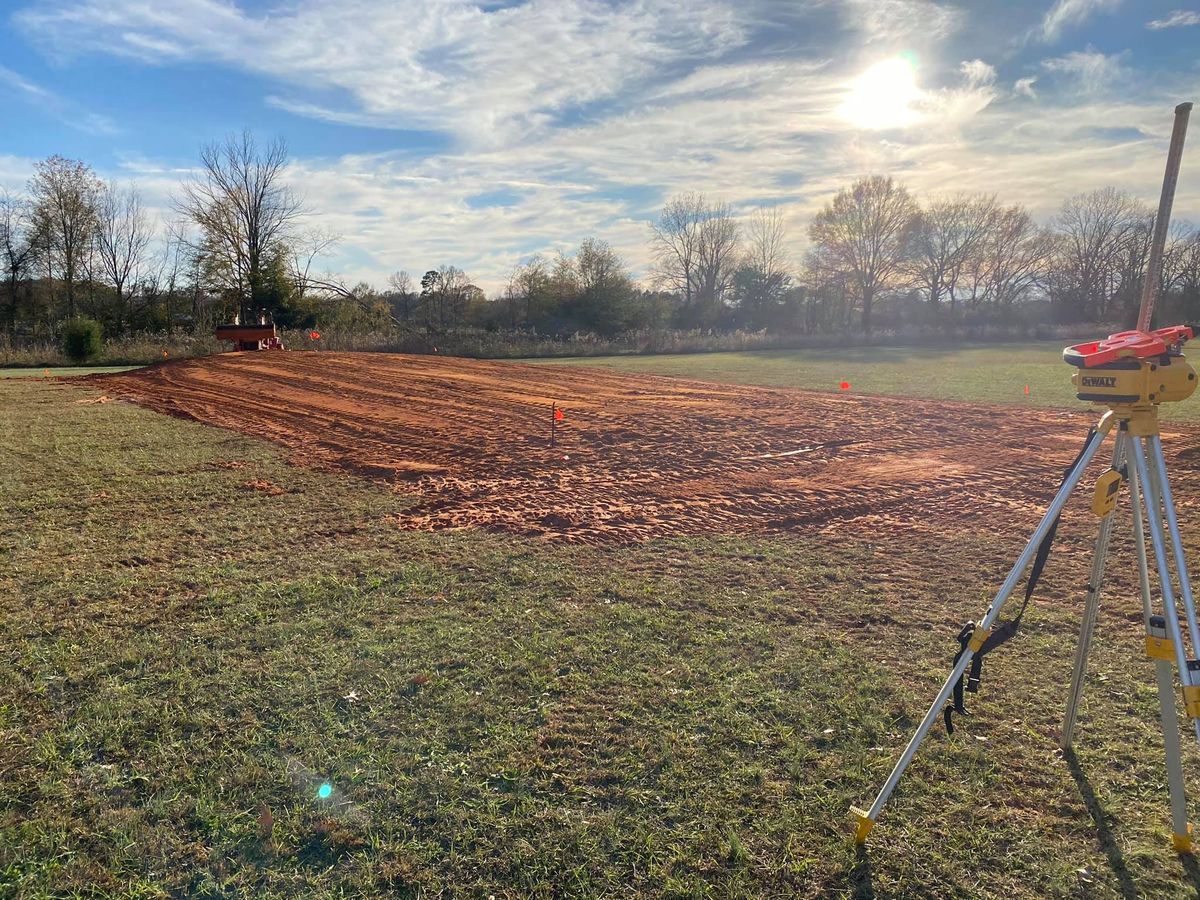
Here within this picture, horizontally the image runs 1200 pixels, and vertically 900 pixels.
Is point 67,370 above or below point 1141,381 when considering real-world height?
below

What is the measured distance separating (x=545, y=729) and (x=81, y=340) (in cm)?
3484

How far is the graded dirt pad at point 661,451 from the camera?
6.67 meters

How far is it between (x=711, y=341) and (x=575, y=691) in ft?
128

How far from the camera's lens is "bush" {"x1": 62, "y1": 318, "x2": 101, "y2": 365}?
2948 cm

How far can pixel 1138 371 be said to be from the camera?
2.11 metres

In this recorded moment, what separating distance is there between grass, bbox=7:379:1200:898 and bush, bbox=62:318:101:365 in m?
30.1

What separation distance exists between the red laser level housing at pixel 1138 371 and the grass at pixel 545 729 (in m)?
1.56

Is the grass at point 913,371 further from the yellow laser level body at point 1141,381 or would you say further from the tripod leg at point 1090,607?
the yellow laser level body at point 1141,381

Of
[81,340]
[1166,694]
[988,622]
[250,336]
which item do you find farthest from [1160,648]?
[81,340]

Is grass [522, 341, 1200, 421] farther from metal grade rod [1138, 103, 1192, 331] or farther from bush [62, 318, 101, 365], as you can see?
bush [62, 318, 101, 365]

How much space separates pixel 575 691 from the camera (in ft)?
11.2

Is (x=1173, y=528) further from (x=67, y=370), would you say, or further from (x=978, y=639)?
(x=67, y=370)

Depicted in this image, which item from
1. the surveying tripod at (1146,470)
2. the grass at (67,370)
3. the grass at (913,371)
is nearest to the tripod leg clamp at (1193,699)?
the surveying tripod at (1146,470)

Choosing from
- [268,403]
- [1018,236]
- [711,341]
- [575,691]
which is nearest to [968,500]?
[575,691]
